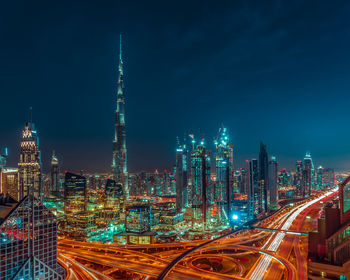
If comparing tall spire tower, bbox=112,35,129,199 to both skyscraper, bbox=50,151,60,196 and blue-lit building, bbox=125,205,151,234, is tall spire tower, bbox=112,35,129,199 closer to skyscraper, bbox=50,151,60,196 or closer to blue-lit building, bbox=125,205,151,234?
skyscraper, bbox=50,151,60,196

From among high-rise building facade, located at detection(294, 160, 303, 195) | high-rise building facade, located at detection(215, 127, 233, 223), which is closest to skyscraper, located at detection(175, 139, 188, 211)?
high-rise building facade, located at detection(215, 127, 233, 223)

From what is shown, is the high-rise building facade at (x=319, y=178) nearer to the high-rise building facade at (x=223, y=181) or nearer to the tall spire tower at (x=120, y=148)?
the high-rise building facade at (x=223, y=181)

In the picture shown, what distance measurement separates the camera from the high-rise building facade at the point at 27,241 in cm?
1222

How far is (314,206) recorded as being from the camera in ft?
130

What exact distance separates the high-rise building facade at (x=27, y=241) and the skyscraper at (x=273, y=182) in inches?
2089

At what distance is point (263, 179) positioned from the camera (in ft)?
191

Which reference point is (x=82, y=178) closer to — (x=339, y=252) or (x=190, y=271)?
(x=190, y=271)

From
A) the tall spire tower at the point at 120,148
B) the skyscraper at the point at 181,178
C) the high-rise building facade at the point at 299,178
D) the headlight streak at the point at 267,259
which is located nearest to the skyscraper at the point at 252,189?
the skyscraper at the point at 181,178

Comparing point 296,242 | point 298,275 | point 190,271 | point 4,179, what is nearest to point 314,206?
point 296,242

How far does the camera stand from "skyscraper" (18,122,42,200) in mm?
53562

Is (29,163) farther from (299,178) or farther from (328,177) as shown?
(328,177)

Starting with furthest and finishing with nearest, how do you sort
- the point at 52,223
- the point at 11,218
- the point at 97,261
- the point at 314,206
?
the point at 314,206, the point at 97,261, the point at 52,223, the point at 11,218

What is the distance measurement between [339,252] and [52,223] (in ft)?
41.9

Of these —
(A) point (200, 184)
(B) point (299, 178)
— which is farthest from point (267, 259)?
(B) point (299, 178)
